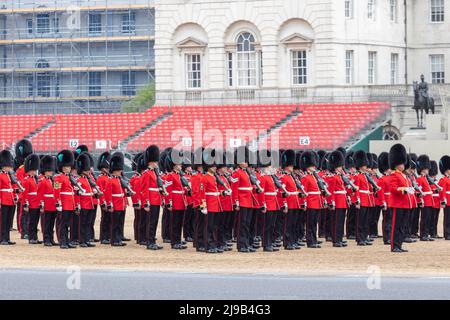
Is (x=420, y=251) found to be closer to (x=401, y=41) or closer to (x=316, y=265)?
(x=316, y=265)

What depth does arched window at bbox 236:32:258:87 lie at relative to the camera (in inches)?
2185

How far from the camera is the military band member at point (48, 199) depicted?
90.6 ft

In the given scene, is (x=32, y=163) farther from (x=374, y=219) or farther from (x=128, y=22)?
(x=128, y=22)

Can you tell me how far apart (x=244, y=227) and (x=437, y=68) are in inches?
1313

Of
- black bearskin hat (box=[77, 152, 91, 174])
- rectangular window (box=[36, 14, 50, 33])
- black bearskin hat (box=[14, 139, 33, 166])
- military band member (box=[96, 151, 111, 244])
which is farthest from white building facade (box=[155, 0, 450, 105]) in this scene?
black bearskin hat (box=[77, 152, 91, 174])

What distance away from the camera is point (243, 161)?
1053 inches

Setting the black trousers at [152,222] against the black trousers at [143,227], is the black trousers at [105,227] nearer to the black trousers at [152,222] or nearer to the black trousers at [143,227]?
the black trousers at [143,227]

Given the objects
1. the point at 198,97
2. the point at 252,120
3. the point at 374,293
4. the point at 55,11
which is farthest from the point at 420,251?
the point at 55,11

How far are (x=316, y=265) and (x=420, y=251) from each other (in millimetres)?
3850

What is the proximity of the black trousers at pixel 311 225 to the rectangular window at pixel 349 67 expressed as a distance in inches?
1052

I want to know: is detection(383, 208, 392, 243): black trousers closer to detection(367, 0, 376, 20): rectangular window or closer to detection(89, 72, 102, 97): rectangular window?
detection(367, 0, 376, 20): rectangular window

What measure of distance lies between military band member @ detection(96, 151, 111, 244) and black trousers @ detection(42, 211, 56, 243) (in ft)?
3.52

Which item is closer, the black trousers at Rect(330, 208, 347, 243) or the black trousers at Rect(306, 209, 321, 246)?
the black trousers at Rect(306, 209, 321, 246)

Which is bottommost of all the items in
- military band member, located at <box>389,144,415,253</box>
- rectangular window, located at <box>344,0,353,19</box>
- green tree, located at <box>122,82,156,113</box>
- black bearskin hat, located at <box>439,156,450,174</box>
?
military band member, located at <box>389,144,415,253</box>
